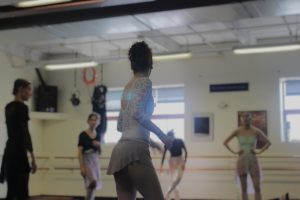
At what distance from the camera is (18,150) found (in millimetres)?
3896

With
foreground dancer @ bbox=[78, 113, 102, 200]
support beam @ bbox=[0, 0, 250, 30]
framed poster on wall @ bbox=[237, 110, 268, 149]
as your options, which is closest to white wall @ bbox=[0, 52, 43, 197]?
support beam @ bbox=[0, 0, 250, 30]

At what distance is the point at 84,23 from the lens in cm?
818

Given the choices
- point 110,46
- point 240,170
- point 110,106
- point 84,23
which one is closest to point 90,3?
point 84,23

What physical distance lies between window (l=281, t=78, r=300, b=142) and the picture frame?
1772 millimetres

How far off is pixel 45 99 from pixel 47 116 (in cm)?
52

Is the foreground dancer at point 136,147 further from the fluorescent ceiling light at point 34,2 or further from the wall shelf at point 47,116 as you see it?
the wall shelf at point 47,116

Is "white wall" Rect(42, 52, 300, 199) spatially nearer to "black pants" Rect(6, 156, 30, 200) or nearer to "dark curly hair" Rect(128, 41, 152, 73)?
"black pants" Rect(6, 156, 30, 200)

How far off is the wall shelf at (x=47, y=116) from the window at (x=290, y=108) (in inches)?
238

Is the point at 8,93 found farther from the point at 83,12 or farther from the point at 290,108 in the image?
the point at 290,108

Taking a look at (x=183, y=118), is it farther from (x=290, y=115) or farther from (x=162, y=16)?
(x=162, y=16)

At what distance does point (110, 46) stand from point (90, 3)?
16.5 ft

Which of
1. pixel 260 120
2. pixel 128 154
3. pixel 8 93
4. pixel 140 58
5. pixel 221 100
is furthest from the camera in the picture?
pixel 8 93

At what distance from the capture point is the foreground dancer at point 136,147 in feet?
8.27

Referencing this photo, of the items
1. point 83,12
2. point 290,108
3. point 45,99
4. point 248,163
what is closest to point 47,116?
point 45,99
